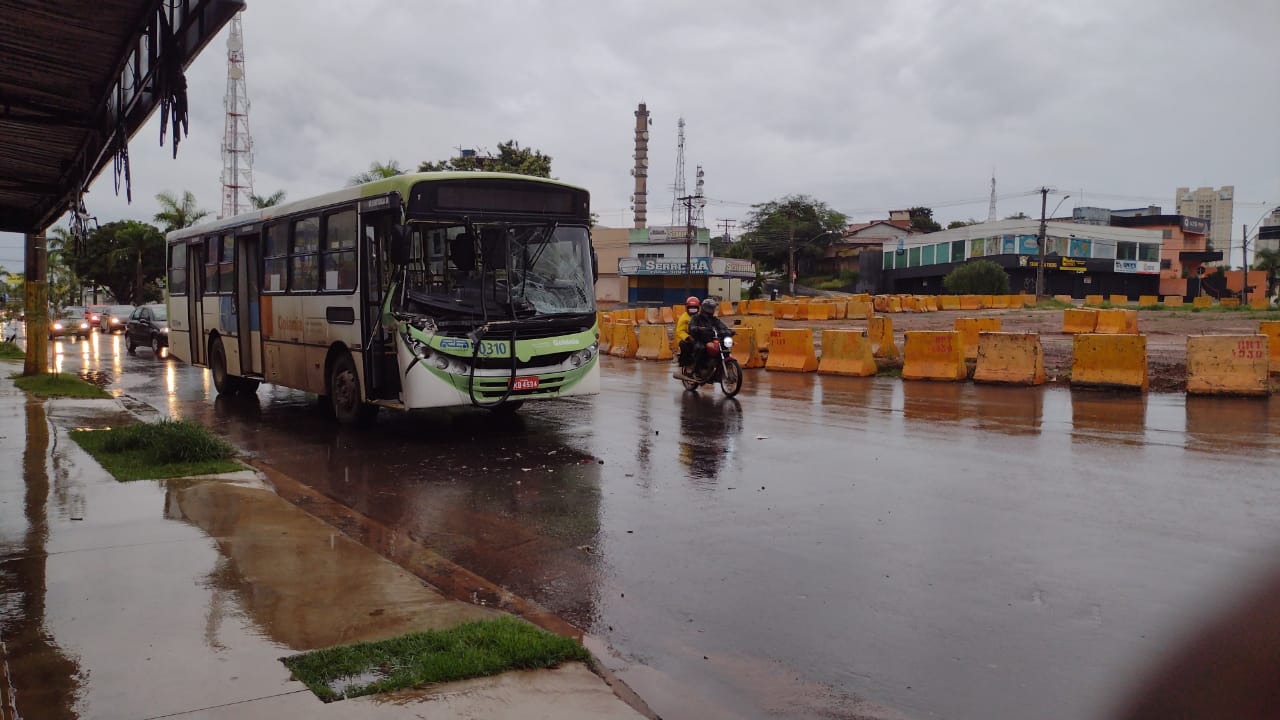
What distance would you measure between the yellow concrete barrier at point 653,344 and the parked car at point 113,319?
30.2 meters

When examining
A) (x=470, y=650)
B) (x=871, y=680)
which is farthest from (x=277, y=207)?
(x=871, y=680)

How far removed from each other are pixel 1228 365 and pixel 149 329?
29913 mm

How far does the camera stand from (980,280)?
70.0 meters

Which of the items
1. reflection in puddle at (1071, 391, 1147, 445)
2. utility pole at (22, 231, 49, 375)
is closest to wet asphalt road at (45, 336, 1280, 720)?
reflection in puddle at (1071, 391, 1147, 445)

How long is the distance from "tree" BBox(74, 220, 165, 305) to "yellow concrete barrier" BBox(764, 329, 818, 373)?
215ft

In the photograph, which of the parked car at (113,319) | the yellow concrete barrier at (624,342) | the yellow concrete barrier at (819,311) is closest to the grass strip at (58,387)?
the yellow concrete barrier at (624,342)

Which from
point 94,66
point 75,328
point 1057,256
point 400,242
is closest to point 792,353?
point 400,242

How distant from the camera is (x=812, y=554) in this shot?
6.52m

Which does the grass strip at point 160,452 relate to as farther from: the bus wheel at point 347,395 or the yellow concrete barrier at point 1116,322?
the yellow concrete barrier at point 1116,322

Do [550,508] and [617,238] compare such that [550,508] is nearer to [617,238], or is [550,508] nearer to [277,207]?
[277,207]

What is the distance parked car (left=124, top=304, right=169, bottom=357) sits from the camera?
98.1ft

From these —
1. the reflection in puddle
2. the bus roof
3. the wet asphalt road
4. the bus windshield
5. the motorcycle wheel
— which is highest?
the bus roof

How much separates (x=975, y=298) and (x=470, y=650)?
51248 mm

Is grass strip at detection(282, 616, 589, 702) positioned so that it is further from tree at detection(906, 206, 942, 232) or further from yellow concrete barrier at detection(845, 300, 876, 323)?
tree at detection(906, 206, 942, 232)
